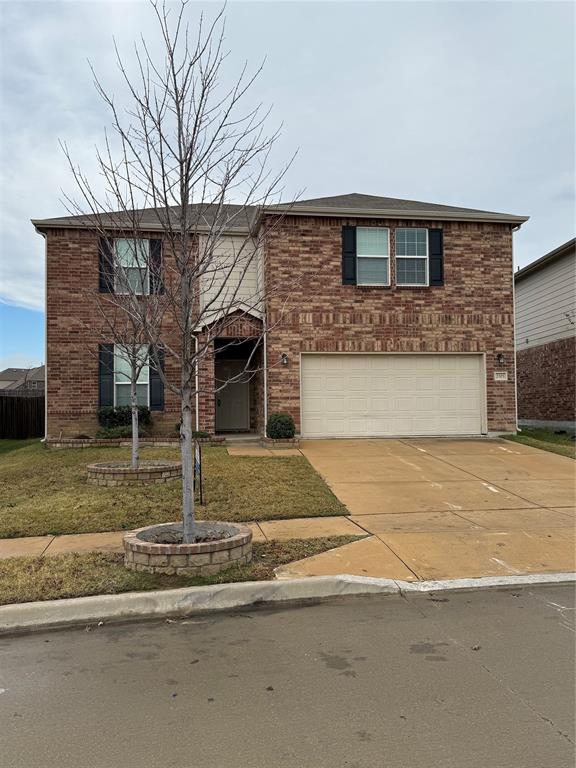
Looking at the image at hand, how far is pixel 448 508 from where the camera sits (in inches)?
342

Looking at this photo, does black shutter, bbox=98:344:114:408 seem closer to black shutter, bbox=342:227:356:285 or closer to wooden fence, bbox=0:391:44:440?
wooden fence, bbox=0:391:44:440

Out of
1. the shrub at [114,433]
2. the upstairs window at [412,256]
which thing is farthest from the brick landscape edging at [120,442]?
the upstairs window at [412,256]

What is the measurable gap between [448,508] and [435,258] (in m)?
9.21

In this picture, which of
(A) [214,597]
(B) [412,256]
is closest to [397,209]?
(B) [412,256]

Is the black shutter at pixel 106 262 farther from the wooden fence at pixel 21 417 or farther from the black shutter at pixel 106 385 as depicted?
the wooden fence at pixel 21 417

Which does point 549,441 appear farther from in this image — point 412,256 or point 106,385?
point 106,385

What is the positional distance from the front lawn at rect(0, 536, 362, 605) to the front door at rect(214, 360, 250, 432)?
38.6 feet

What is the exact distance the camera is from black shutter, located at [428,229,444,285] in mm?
16125

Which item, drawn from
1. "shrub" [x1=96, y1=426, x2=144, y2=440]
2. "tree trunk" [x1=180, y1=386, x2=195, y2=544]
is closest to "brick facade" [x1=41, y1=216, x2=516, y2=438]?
"shrub" [x1=96, y1=426, x2=144, y2=440]

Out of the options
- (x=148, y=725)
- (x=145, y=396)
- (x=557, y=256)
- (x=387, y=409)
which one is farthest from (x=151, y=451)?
(x=557, y=256)

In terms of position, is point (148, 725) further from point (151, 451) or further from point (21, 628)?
point (151, 451)

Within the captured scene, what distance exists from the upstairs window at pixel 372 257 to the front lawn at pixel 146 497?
19.7 ft

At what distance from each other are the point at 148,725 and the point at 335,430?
12.6 metres

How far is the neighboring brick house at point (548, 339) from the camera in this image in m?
18.8
